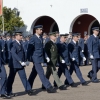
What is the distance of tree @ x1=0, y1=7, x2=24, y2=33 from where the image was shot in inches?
1226

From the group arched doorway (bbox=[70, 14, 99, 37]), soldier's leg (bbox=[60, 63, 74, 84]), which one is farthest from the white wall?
soldier's leg (bbox=[60, 63, 74, 84])

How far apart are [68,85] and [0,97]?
10.0 feet

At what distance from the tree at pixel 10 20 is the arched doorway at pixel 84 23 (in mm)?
4090

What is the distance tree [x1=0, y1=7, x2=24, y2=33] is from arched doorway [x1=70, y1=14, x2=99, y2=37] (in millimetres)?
4090

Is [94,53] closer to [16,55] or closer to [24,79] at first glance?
[24,79]

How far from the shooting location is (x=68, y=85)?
13.2 meters

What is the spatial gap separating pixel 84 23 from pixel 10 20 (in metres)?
5.92

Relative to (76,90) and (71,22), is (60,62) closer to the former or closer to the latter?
(76,90)

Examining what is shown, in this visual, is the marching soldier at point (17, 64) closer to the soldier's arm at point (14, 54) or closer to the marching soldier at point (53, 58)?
the soldier's arm at point (14, 54)

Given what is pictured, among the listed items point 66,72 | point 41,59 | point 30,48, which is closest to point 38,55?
point 41,59

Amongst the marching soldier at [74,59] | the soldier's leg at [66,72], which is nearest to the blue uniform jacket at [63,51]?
the marching soldier at [74,59]


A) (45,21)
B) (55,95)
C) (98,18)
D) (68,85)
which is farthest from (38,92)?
(45,21)

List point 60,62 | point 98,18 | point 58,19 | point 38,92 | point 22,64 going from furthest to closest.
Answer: point 58,19 → point 98,18 → point 60,62 → point 38,92 → point 22,64

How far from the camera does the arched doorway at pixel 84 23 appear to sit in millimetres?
31830
